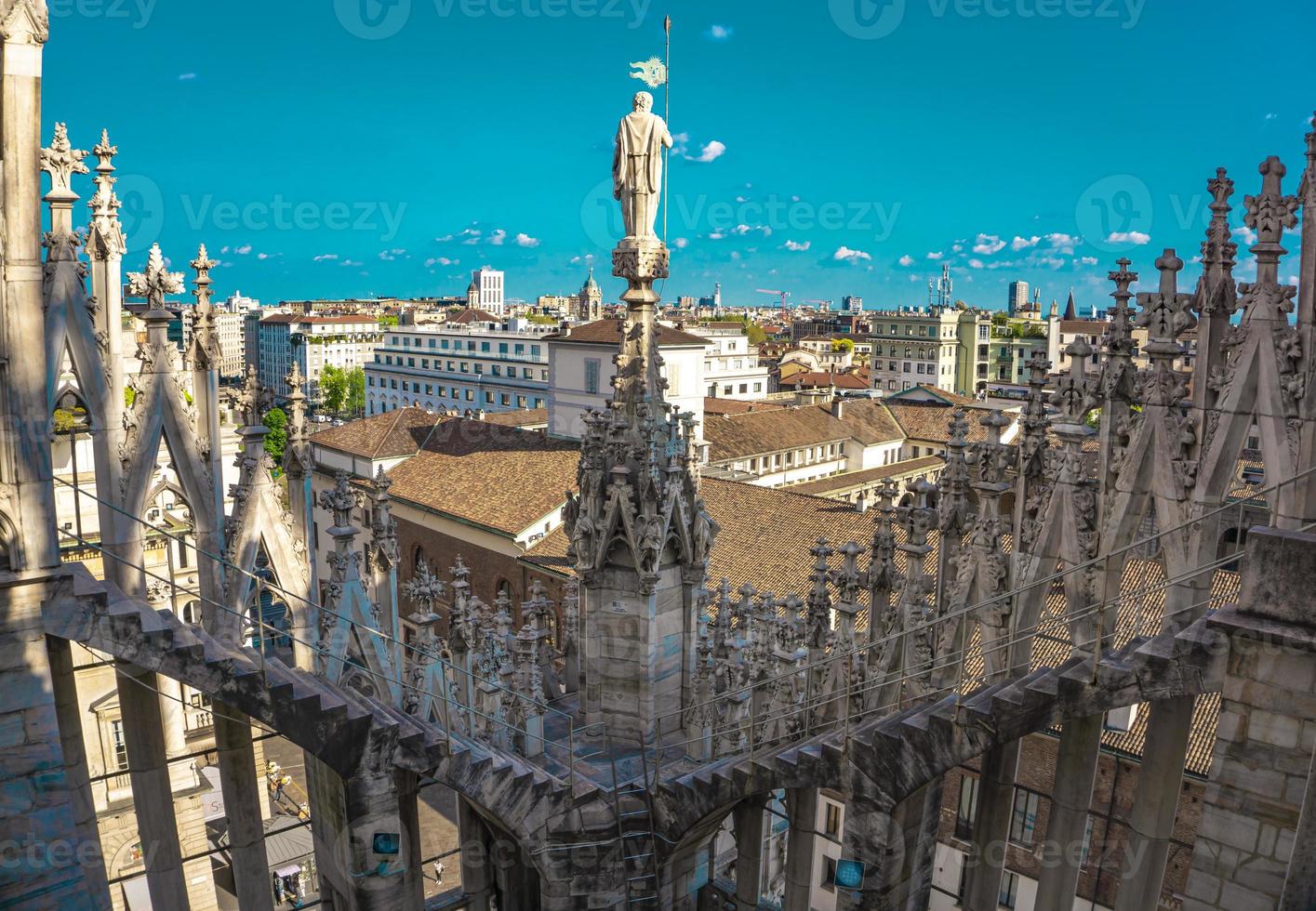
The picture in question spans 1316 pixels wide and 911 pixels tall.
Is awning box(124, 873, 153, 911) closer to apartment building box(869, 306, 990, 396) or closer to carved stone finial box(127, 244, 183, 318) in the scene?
carved stone finial box(127, 244, 183, 318)

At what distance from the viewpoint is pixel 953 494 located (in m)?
12.9

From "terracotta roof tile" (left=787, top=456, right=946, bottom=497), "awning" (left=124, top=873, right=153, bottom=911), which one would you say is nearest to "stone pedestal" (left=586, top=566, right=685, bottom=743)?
"awning" (left=124, top=873, right=153, bottom=911)

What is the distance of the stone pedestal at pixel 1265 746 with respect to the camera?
7.34m

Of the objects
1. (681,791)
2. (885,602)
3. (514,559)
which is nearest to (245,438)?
(681,791)

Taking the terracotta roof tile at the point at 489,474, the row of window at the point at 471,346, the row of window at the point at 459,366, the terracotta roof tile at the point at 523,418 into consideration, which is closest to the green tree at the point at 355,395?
the row of window at the point at 459,366

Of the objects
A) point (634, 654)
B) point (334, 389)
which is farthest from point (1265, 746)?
point (334, 389)

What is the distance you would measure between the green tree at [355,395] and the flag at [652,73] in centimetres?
13053

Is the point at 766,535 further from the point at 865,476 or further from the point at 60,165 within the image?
the point at 60,165

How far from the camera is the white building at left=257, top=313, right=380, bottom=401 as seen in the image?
162 metres

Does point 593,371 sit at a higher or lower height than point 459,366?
higher

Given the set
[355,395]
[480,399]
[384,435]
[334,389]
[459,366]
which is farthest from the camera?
[355,395]

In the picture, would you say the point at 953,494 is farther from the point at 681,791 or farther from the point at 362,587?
the point at 362,587

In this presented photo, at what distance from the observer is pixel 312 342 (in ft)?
530

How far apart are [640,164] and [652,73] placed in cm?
127
